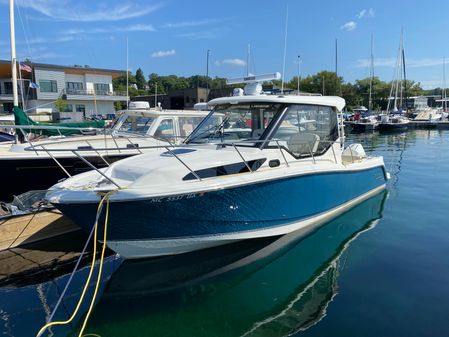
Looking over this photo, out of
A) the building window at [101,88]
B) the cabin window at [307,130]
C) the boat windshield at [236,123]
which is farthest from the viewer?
the building window at [101,88]

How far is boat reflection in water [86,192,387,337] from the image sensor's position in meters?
4.33

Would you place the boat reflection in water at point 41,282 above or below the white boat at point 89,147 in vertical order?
below

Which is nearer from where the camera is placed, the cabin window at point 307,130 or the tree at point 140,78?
the cabin window at point 307,130

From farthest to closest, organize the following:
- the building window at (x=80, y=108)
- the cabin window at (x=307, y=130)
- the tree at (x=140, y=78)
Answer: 1. the tree at (x=140, y=78)
2. the building window at (x=80, y=108)
3. the cabin window at (x=307, y=130)

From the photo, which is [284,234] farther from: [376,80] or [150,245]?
[376,80]

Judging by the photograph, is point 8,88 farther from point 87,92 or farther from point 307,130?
point 307,130

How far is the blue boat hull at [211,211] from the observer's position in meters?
5.02

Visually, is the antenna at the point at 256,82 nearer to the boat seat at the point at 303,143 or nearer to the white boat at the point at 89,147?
the boat seat at the point at 303,143

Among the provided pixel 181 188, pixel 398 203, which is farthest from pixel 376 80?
pixel 181 188

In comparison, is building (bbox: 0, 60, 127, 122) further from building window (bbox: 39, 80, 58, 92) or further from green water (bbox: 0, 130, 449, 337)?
green water (bbox: 0, 130, 449, 337)

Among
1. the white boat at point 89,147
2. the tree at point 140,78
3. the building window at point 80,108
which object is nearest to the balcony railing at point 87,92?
the building window at point 80,108

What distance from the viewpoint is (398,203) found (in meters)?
8.92

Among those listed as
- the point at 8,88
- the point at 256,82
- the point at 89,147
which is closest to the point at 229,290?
the point at 256,82

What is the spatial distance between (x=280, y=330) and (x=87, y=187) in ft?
10.8
